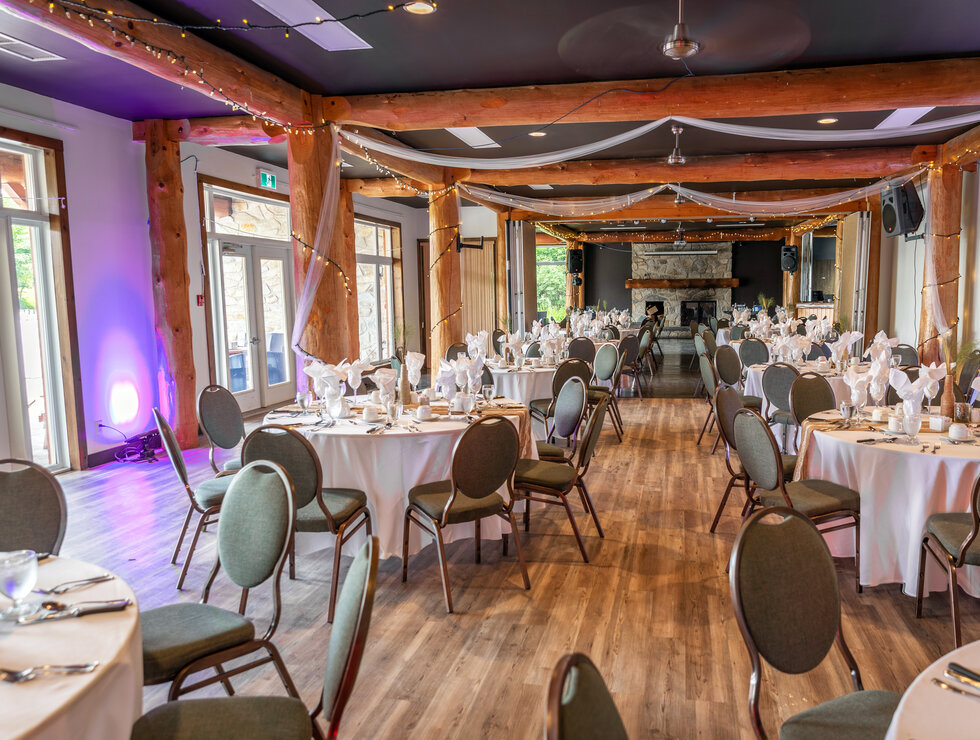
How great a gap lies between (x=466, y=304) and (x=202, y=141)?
9.32 meters

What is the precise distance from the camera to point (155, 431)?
7.50m

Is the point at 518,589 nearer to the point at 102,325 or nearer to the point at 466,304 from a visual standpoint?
the point at 102,325

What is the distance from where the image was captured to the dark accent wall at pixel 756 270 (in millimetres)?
24062

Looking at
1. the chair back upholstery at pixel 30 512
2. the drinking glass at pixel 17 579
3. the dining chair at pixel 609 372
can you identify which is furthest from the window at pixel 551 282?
the drinking glass at pixel 17 579

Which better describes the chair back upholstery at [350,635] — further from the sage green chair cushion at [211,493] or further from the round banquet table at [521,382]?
the round banquet table at [521,382]

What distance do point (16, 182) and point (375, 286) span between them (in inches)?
311

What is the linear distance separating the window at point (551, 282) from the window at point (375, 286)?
12.3 m

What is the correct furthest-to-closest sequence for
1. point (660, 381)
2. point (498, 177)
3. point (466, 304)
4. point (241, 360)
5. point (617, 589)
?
Answer: point (466, 304)
point (660, 381)
point (498, 177)
point (241, 360)
point (617, 589)

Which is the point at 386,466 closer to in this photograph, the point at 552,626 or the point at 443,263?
the point at 552,626

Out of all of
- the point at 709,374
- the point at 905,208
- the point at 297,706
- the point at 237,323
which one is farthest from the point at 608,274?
the point at 297,706

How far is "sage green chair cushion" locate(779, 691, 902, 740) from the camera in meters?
1.94

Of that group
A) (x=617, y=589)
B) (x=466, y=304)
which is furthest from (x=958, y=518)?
(x=466, y=304)

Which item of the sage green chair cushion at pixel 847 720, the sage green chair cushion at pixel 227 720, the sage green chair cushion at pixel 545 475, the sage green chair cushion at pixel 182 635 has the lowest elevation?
the sage green chair cushion at pixel 847 720

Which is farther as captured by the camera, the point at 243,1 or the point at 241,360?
the point at 241,360
